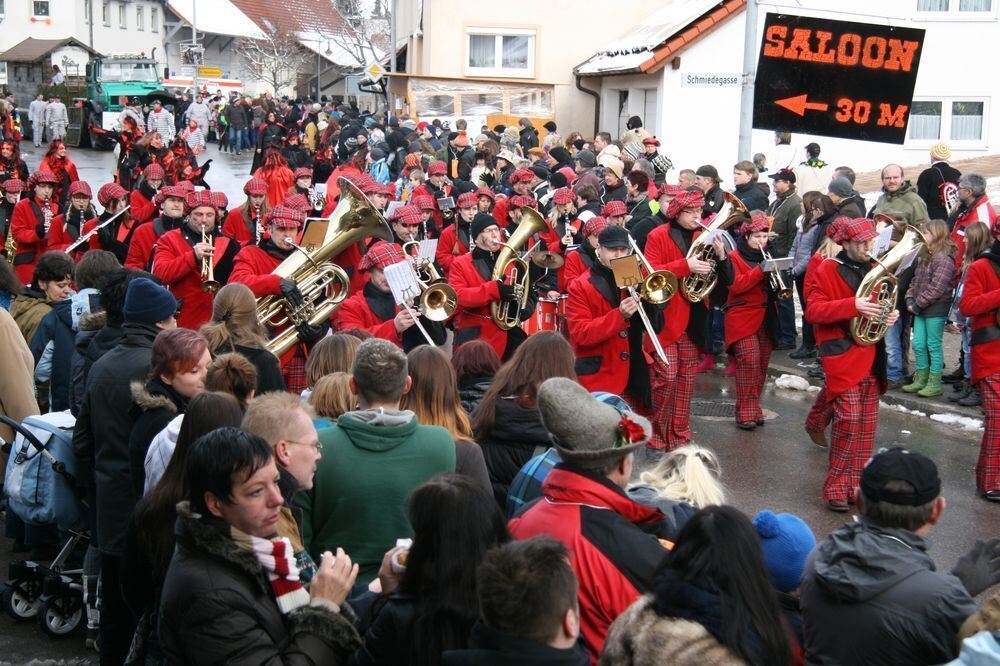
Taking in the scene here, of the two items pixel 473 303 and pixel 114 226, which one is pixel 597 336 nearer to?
pixel 473 303

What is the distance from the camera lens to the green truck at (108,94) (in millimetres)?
38375

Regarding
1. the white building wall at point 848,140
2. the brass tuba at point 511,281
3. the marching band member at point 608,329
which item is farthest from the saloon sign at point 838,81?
the white building wall at point 848,140

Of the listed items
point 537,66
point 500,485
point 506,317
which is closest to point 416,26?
point 537,66

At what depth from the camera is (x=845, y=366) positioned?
25.6ft

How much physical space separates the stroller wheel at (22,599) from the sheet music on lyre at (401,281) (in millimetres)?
2863

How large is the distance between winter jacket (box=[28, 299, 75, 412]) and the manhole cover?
17.9 feet

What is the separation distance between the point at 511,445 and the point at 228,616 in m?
1.96

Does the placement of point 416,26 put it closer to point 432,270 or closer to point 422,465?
point 432,270

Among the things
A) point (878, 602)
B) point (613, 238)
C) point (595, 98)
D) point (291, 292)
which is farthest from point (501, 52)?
point (878, 602)

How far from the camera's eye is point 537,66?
98.4 feet

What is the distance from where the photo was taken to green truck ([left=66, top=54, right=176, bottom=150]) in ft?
126

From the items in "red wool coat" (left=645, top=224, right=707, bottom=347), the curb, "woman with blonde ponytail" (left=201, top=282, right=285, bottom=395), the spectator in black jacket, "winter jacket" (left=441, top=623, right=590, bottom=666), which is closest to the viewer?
"winter jacket" (left=441, top=623, right=590, bottom=666)

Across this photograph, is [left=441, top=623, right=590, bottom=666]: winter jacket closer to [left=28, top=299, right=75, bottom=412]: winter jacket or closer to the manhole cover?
[left=28, top=299, right=75, bottom=412]: winter jacket

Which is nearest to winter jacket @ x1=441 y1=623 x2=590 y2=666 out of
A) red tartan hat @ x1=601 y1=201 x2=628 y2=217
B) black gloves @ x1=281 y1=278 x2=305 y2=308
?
black gloves @ x1=281 y1=278 x2=305 y2=308
